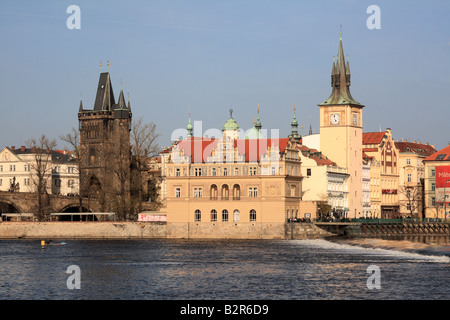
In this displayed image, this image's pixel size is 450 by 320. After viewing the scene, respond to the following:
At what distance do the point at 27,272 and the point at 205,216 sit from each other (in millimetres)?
49705

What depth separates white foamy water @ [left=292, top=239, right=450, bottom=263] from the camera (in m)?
82.3

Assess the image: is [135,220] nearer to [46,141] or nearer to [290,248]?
[46,141]

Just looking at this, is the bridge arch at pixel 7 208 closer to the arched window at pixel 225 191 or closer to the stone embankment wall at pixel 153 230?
the stone embankment wall at pixel 153 230

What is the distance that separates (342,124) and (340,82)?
6.07 metres

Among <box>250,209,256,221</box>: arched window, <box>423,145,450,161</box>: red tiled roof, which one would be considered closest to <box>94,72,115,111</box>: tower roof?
<box>423,145,450,161</box>: red tiled roof

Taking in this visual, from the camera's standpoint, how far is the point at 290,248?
318ft

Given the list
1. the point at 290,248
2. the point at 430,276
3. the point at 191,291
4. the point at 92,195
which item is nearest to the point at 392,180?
the point at 92,195

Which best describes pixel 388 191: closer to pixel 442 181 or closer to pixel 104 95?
pixel 442 181

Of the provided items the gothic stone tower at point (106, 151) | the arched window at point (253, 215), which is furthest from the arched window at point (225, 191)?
the gothic stone tower at point (106, 151)

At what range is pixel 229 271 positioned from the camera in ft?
234

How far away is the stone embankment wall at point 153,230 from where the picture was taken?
11656cm

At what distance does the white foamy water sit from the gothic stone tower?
28.9 m

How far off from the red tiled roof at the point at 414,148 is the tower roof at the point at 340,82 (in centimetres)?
3180

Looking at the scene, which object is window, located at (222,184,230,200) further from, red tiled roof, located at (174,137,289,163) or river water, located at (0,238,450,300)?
river water, located at (0,238,450,300)
